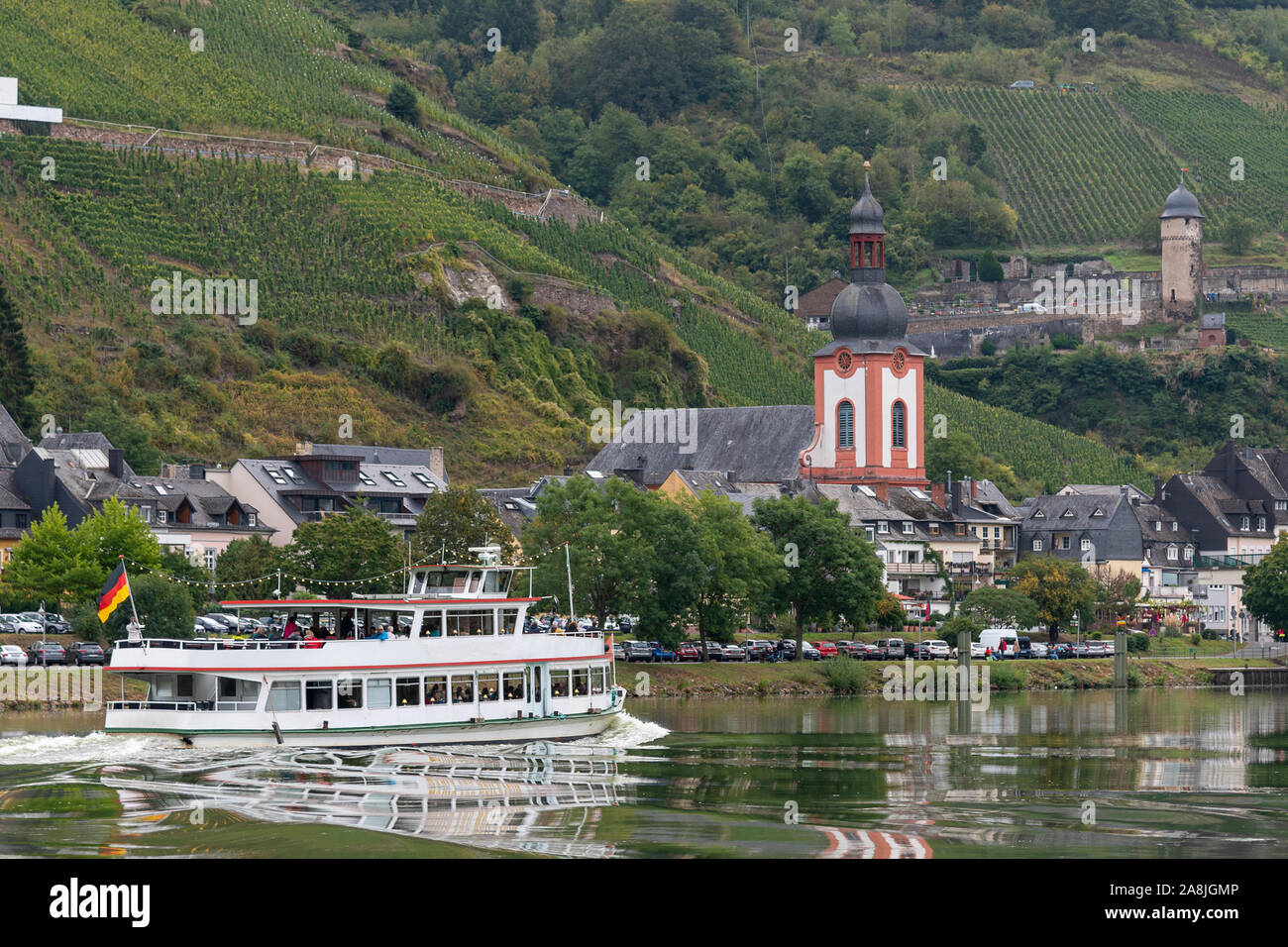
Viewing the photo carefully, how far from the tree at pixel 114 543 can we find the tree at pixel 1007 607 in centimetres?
4473

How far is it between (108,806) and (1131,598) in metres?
87.4

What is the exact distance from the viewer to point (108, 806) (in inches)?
1874

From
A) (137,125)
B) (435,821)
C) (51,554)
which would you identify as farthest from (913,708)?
(137,125)

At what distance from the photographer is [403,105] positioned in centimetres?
18738

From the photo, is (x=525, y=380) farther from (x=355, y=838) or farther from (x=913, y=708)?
(x=355, y=838)

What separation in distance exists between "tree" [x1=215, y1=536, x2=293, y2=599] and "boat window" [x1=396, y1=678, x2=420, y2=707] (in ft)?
95.7

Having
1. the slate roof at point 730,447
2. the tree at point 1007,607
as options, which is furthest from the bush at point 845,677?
the slate roof at point 730,447

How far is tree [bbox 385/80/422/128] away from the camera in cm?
18725

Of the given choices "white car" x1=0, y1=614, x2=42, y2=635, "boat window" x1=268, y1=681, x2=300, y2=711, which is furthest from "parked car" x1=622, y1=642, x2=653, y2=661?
"boat window" x1=268, y1=681, x2=300, y2=711

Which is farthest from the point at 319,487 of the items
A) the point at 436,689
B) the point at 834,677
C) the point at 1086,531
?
the point at 436,689

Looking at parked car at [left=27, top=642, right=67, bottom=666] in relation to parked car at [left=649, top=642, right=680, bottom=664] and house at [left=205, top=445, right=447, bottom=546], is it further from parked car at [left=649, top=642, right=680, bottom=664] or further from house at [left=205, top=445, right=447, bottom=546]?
house at [left=205, top=445, right=447, bottom=546]

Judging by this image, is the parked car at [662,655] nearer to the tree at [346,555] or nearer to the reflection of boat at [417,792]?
the tree at [346,555]

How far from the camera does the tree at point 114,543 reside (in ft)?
294

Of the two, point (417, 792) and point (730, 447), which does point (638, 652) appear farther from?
point (730, 447)
